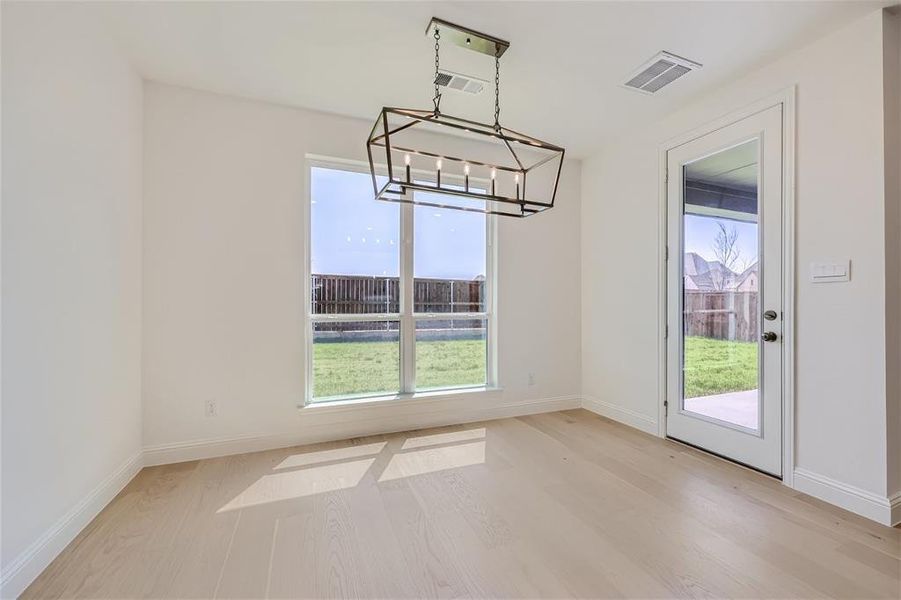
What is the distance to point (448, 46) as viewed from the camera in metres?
2.39

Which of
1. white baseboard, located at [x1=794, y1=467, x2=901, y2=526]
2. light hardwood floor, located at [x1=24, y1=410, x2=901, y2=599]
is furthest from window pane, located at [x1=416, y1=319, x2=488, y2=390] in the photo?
white baseboard, located at [x1=794, y1=467, x2=901, y2=526]

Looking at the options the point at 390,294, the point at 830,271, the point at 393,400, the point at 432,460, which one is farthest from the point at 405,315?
the point at 830,271

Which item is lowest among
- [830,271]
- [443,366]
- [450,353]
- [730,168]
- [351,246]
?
[443,366]

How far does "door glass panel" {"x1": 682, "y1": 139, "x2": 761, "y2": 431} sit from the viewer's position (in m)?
2.75

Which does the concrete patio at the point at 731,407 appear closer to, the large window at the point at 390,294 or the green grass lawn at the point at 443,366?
the green grass lawn at the point at 443,366

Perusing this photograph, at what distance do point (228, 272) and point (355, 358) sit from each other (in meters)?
1.20

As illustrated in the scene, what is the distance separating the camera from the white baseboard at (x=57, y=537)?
1.55 m

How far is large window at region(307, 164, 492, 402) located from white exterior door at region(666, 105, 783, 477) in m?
1.69

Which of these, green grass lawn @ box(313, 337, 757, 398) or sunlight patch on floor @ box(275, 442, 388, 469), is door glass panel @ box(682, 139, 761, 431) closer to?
green grass lawn @ box(313, 337, 757, 398)

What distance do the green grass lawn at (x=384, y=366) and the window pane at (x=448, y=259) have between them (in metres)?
0.40

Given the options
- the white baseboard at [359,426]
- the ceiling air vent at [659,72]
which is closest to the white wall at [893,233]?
the ceiling air vent at [659,72]

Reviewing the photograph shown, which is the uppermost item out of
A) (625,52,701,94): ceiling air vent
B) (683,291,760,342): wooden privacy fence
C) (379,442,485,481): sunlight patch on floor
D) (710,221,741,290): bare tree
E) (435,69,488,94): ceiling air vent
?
(625,52,701,94): ceiling air vent

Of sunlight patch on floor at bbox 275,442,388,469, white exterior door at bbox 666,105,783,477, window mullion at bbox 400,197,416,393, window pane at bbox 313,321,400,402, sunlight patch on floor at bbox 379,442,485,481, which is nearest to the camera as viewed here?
white exterior door at bbox 666,105,783,477

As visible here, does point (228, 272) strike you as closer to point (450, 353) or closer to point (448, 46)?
point (450, 353)
